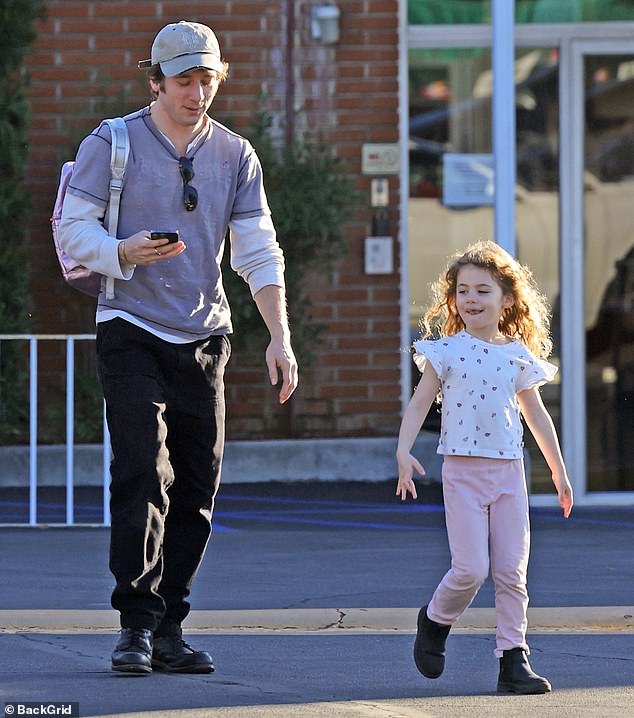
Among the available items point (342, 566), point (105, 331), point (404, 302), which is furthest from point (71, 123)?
point (105, 331)

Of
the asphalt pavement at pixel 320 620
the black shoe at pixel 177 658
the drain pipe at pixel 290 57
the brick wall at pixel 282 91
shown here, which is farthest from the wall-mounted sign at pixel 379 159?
the black shoe at pixel 177 658

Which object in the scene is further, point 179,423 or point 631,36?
point 631,36

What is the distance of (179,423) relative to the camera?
16.9 ft

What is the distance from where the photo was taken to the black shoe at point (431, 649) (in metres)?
4.99

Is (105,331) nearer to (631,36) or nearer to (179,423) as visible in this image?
(179,423)

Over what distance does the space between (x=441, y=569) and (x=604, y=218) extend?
3704 millimetres

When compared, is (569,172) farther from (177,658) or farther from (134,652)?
(134,652)

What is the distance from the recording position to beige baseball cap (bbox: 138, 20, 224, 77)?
4926 millimetres

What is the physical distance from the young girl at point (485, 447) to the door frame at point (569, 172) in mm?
5199

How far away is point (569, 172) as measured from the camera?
10.2 m

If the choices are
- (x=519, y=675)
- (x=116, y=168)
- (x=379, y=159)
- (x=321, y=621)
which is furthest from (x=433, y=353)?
(x=379, y=159)

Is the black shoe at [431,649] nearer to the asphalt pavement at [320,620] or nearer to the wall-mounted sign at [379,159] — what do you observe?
the asphalt pavement at [320,620]

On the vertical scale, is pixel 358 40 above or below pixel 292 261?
above

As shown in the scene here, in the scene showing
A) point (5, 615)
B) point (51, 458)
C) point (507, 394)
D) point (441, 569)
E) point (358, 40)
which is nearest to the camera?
point (507, 394)
